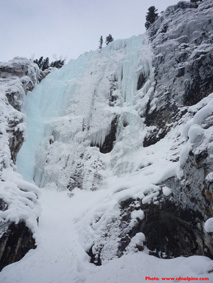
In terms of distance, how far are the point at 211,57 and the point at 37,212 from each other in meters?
13.9

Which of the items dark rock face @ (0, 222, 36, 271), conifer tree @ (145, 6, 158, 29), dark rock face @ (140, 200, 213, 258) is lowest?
dark rock face @ (0, 222, 36, 271)

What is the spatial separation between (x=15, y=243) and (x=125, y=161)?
769cm

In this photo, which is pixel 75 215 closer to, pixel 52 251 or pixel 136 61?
pixel 52 251

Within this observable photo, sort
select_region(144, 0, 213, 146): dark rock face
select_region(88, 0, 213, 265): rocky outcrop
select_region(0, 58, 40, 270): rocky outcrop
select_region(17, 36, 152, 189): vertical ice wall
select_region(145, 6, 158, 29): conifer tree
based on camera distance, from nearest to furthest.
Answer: select_region(88, 0, 213, 265): rocky outcrop
select_region(0, 58, 40, 270): rocky outcrop
select_region(144, 0, 213, 146): dark rock face
select_region(17, 36, 152, 189): vertical ice wall
select_region(145, 6, 158, 29): conifer tree

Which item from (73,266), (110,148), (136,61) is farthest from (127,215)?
(136,61)

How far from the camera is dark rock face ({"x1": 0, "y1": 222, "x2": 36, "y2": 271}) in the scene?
19.1 feet

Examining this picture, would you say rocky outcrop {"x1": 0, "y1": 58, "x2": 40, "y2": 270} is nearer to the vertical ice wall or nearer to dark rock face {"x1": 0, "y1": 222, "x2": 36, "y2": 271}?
dark rock face {"x1": 0, "y1": 222, "x2": 36, "y2": 271}

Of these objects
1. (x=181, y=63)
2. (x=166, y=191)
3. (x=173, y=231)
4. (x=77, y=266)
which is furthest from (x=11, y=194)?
(x=181, y=63)

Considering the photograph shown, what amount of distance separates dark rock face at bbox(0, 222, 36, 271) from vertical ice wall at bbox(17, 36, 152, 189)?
19.4ft

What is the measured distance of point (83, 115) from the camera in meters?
16.4

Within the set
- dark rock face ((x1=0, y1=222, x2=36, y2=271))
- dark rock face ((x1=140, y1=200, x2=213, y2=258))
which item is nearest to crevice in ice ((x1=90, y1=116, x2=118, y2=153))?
dark rock face ((x1=140, y1=200, x2=213, y2=258))

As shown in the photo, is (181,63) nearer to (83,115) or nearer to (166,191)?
(83,115)

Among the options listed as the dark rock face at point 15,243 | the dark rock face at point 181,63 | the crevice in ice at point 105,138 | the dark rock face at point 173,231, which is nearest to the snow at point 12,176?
A: the dark rock face at point 15,243

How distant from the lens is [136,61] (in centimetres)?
1794
